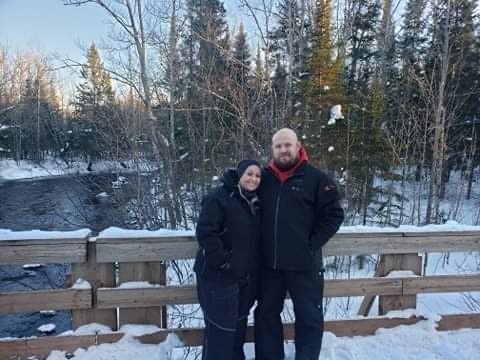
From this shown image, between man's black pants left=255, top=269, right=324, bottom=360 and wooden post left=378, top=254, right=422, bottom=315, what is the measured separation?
717 millimetres

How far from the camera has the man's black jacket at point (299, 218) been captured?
103 inches

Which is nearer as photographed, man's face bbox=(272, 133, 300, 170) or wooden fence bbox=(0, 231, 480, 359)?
wooden fence bbox=(0, 231, 480, 359)

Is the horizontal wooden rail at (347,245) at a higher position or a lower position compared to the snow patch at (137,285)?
higher

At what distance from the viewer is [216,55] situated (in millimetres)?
11891

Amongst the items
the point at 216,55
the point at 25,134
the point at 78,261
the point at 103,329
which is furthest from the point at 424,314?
the point at 25,134

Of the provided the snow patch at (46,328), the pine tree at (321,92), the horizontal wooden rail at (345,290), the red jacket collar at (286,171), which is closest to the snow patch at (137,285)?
the horizontal wooden rail at (345,290)

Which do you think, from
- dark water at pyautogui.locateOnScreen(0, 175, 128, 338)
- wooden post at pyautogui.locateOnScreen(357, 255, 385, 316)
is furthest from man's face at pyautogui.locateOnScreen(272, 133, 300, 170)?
dark water at pyautogui.locateOnScreen(0, 175, 128, 338)

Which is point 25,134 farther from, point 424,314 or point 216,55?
point 424,314

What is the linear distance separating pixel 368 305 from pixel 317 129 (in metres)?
9.28

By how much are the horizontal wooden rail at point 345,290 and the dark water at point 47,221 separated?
133 inches

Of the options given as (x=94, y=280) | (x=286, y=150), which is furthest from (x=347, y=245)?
(x=94, y=280)

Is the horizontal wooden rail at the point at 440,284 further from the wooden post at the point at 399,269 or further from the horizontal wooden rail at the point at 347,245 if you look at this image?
the horizontal wooden rail at the point at 347,245

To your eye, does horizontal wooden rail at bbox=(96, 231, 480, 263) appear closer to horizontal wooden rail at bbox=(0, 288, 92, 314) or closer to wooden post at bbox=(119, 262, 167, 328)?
wooden post at bbox=(119, 262, 167, 328)

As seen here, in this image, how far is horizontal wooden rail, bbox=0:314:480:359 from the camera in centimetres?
260
